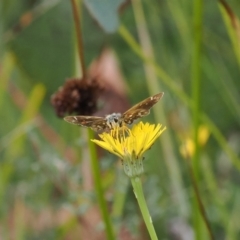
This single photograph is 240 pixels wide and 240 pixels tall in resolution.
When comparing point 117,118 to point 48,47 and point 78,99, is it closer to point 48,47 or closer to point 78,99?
point 78,99

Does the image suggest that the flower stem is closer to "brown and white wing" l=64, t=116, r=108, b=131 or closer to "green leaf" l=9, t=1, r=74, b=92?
"brown and white wing" l=64, t=116, r=108, b=131

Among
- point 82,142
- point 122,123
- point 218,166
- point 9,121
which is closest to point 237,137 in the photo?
point 218,166

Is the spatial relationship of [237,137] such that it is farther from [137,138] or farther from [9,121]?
[137,138]

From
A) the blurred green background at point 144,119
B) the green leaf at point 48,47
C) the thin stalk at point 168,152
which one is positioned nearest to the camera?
the blurred green background at point 144,119

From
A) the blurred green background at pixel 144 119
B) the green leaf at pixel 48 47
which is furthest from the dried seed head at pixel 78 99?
the green leaf at pixel 48 47

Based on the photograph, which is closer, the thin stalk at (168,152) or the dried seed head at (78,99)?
the dried seed head at (78,99)

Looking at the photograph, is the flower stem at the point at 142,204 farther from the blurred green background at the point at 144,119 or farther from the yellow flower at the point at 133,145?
the blurred green background at the point at 144,119

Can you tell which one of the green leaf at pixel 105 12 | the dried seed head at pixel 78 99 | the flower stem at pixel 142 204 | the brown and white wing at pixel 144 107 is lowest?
the flower stem at pixel 142 204

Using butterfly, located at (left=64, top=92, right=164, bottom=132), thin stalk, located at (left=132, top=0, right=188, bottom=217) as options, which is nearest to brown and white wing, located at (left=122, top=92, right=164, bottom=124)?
butterfly, located at (left=64, top=92, right=164, bottom=132)
